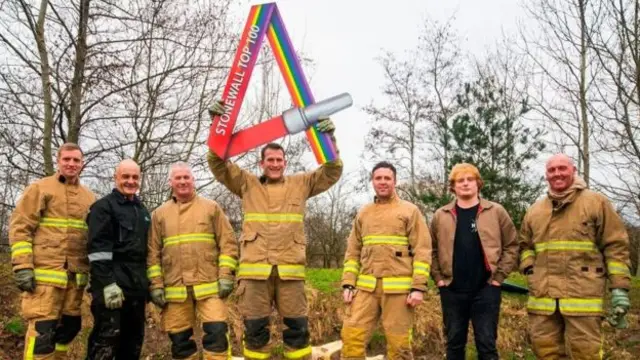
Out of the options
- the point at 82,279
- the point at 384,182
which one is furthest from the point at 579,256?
the point at 82,279

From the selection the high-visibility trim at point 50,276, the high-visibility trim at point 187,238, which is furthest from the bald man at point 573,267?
the high-visibility trim at point 50,276

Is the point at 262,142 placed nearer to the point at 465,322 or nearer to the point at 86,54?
the point at 465,322

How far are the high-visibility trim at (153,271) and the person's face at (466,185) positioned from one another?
112 inches

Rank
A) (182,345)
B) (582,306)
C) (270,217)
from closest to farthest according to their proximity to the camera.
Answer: (582,306) < (182,345) < (270,217)

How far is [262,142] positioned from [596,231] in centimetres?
306

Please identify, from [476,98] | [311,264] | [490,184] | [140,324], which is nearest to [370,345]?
[140,324]

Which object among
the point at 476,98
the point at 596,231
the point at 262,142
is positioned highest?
the point at 476,98

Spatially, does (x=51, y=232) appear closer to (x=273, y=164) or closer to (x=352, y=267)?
(x=273, y=164)

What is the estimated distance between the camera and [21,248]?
4.54 metres

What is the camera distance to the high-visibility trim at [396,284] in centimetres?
451

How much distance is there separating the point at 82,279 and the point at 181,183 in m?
1.27

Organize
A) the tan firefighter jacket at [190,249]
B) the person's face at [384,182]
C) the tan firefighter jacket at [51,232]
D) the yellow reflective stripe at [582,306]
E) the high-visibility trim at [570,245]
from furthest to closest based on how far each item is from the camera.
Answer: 1. the person's face at [384,182]
2. the tan firefighter jacket at [190,249]
3. the tan firefighter jacket at [51,232]
4. the high-visibility trim at [570,245]
5. the yellow reflective stripe at [582,306]

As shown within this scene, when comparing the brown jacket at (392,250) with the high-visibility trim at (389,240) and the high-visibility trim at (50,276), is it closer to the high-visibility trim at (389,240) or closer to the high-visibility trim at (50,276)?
the high-visibility trim at (389,240)

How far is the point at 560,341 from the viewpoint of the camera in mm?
4414
